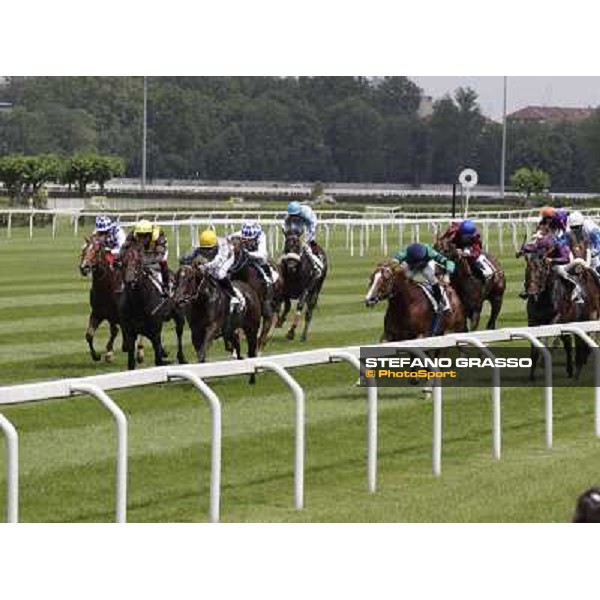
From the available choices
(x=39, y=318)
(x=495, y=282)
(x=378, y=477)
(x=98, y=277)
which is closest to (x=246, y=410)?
(x=378, y=477)

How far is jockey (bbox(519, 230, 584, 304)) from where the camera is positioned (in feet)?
56.6

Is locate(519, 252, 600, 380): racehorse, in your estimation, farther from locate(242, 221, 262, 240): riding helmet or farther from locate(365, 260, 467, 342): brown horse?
locate(242, 221, 262, 240): riding helmet

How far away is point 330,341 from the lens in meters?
20.5

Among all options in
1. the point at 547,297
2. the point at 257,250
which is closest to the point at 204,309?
the point at 257,250

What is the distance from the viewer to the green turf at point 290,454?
9852 millimetres

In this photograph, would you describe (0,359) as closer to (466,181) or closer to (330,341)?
(330,341)

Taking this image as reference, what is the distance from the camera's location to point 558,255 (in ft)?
56.9

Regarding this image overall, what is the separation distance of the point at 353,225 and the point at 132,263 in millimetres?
30351

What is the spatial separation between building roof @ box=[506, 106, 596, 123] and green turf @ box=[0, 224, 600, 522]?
249 ft

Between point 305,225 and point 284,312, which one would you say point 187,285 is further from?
point 284,312

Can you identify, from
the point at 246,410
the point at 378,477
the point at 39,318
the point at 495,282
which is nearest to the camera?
the point at 378,477

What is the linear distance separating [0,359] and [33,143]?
7136 cm

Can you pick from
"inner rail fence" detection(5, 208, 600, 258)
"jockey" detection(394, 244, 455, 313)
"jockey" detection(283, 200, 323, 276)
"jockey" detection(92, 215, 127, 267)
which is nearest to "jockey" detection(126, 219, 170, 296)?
"jockey" detection(92, 215, 127, 267)

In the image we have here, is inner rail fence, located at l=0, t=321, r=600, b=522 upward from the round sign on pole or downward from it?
downward
